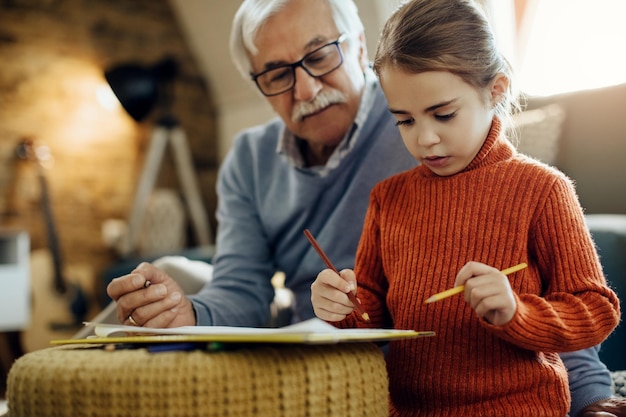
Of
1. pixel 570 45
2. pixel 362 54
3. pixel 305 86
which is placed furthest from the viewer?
pixel 570 45

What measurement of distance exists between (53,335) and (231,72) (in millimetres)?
1977

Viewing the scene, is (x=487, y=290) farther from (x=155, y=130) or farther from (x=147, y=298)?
(x=155, y=130)

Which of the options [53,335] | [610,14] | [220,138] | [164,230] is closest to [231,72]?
[220,138]

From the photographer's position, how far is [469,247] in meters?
0.89

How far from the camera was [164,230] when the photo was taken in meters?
3.71

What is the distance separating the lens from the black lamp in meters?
3.47

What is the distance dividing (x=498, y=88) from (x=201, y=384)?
23.8 inches

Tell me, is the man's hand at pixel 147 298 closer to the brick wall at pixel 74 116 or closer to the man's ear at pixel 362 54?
the man's ear at pixel 362 54

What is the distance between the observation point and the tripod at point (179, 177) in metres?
3.65

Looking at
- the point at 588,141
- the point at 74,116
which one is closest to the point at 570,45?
the point at 588,141

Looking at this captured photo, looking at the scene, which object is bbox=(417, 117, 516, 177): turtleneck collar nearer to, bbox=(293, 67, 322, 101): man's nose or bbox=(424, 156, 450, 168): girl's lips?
bbox=(424, 156, 450, 168): girl's lips

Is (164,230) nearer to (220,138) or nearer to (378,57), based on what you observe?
(220,138)

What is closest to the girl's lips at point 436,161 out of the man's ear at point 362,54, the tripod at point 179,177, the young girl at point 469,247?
the young girl at point 469,247

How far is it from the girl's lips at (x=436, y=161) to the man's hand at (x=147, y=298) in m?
0.48
